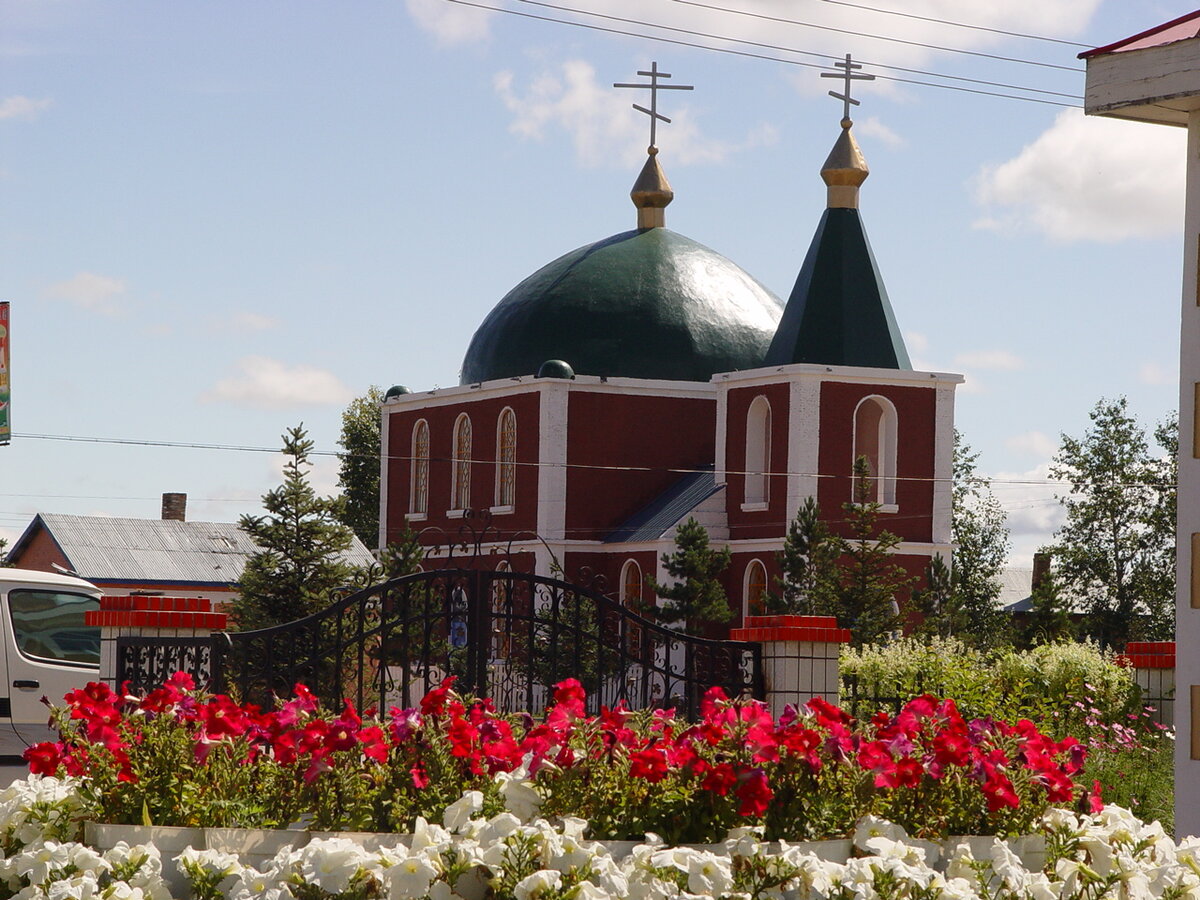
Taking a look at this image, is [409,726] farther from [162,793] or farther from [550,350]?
[550,350]

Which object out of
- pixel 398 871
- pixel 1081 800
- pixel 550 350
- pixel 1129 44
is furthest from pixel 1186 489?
pixel 550 350

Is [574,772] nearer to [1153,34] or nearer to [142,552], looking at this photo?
[1153,34]

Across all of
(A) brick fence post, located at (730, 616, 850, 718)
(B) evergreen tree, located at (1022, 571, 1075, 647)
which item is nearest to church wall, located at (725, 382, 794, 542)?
(B) evergreen tree, located at (1022, 571, 1075, 647)

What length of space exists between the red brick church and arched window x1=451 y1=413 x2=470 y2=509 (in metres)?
0.05

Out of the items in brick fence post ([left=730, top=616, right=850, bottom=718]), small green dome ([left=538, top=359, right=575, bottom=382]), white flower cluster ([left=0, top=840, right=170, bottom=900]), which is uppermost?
small green dome ([left=538, top=359, right=575, bottom=382])

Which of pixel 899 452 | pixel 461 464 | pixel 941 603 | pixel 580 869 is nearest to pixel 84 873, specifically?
pixel 580 869

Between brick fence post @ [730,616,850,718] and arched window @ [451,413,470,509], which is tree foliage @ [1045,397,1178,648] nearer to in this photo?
arched window @ [451,413,470,509]

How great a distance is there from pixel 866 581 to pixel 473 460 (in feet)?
37.5

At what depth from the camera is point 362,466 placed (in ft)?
192

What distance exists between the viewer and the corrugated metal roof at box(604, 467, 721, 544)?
36188 mm

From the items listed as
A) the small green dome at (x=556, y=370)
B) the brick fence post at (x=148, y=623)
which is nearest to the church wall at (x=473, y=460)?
the small green dome at (x=556, y=370)

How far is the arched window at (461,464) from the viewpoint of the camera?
39688mm

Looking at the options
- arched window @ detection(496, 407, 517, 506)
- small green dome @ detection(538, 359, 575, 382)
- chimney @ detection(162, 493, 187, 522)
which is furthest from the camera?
chimney @ detection(162, 493, 187, 522)

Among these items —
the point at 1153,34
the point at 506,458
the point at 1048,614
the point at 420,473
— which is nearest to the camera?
the point at 1153,34
